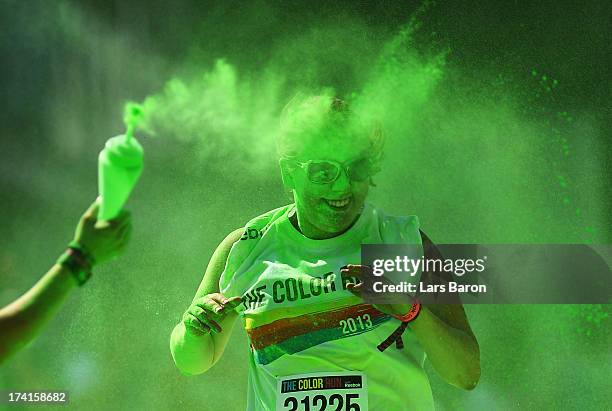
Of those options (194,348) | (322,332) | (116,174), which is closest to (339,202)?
(322,332)

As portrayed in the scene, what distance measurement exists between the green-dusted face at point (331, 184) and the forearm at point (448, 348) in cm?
46

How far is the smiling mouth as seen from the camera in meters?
3.38

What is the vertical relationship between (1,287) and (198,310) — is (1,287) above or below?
above

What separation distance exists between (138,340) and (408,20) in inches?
90.7

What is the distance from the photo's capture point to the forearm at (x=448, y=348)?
3141 millimetres

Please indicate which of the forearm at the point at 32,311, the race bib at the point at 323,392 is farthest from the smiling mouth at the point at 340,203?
the forearm at the point at 32,311

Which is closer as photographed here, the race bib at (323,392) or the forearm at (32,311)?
the forearm at (32,311)

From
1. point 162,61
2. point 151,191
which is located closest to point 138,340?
point 151,191

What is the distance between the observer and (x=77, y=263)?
84.4 inches

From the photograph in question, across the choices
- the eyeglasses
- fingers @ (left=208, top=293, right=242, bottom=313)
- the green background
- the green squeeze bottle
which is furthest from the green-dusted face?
Answer: the green background

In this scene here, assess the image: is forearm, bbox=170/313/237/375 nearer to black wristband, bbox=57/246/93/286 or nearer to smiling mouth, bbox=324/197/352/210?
smiling mouth, bbox=324/197/352/210

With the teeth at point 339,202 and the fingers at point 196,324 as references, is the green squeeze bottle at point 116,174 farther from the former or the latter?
the teeth at point 339,202

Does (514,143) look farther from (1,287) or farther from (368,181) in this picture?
(1,287)

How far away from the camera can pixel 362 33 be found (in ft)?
18.0
